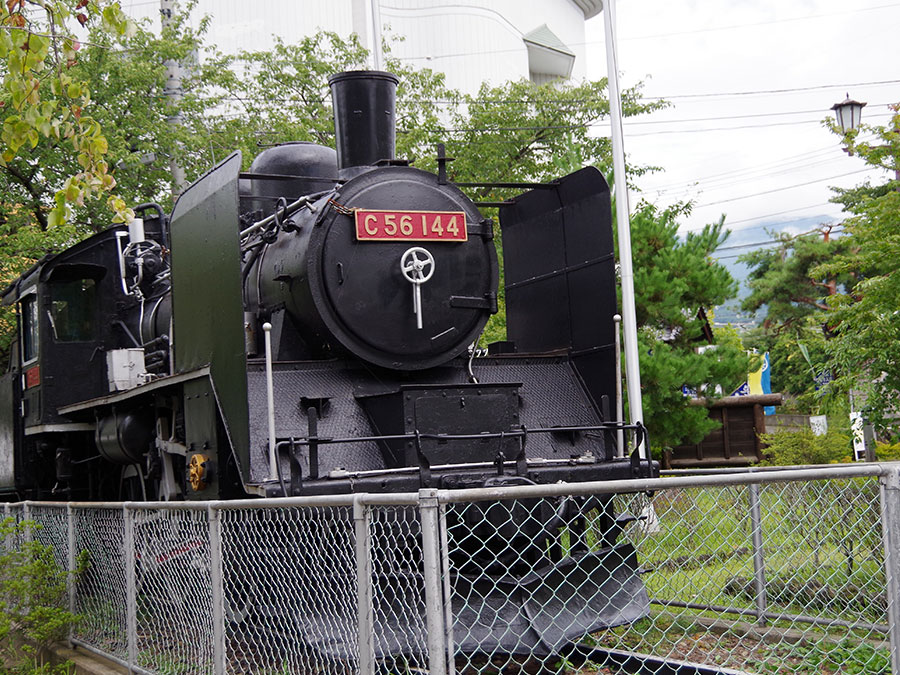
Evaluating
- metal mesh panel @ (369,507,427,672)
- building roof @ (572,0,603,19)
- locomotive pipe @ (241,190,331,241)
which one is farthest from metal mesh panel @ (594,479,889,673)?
building roof @ (572,0,603,19)

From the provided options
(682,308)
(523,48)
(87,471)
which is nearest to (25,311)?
(87,471)

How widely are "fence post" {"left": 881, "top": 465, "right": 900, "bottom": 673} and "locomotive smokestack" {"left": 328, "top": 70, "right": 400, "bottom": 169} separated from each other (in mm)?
4498

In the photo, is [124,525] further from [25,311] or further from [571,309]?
[25,311]

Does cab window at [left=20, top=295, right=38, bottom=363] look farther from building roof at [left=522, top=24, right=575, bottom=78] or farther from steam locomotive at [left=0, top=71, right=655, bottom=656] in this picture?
building roof at [left=522, top=24, right=575, bottom=78]

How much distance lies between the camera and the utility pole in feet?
50.5

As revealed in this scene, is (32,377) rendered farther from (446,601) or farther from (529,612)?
(446,601)

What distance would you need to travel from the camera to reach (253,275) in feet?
23.3

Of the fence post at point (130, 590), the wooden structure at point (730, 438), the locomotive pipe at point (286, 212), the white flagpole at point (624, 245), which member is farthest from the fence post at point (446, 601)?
the wooden structure at point (730, 438)

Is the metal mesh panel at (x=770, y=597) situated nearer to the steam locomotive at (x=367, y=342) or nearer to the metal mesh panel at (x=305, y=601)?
the steam locomotive at (x=367, y=342)

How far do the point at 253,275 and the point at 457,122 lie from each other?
14.6 metres

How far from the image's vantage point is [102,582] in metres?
5.81

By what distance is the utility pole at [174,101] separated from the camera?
50.5 ft

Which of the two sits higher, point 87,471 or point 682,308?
point 682,308

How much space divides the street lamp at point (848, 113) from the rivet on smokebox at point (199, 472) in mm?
7945
